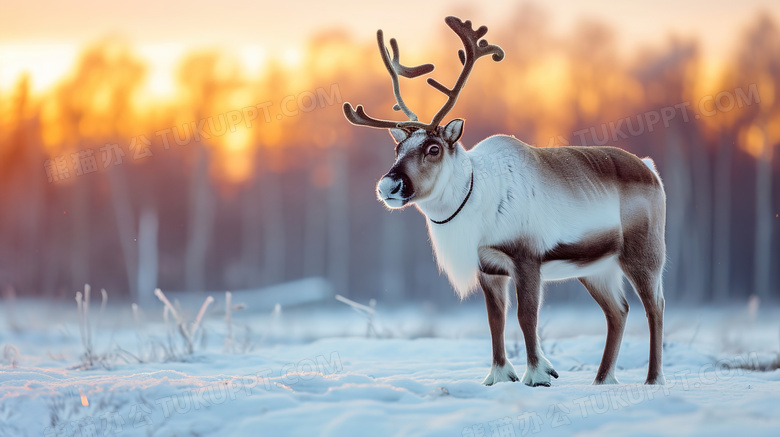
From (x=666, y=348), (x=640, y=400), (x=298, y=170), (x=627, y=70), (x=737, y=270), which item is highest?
(x=627, y=70)

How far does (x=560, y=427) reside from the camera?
3.60 m

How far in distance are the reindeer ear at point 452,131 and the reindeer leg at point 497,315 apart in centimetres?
102

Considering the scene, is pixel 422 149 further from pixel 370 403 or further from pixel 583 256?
pixel 370 403

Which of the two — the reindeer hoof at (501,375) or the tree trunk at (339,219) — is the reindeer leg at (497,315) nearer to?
the reindeer hoof at (501,375)

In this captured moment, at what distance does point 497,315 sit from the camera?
5195 millimetres

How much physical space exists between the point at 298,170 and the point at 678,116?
11.7 meters

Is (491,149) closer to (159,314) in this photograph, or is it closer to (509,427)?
(509,427)

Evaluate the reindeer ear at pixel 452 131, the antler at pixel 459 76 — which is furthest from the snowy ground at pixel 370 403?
the antler at pixel 459 76

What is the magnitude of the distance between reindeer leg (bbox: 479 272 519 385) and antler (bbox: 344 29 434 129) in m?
1.34

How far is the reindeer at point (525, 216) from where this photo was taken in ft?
16.2

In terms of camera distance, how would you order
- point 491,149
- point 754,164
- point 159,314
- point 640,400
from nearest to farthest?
point 640,400 → point 491,149 → point 159,314 → point 754,164

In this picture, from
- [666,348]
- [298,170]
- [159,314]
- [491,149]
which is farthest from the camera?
[298,170]

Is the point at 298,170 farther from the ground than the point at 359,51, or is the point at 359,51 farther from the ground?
the point at 359,51

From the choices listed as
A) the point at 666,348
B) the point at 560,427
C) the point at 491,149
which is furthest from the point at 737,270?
the point at 560,427
